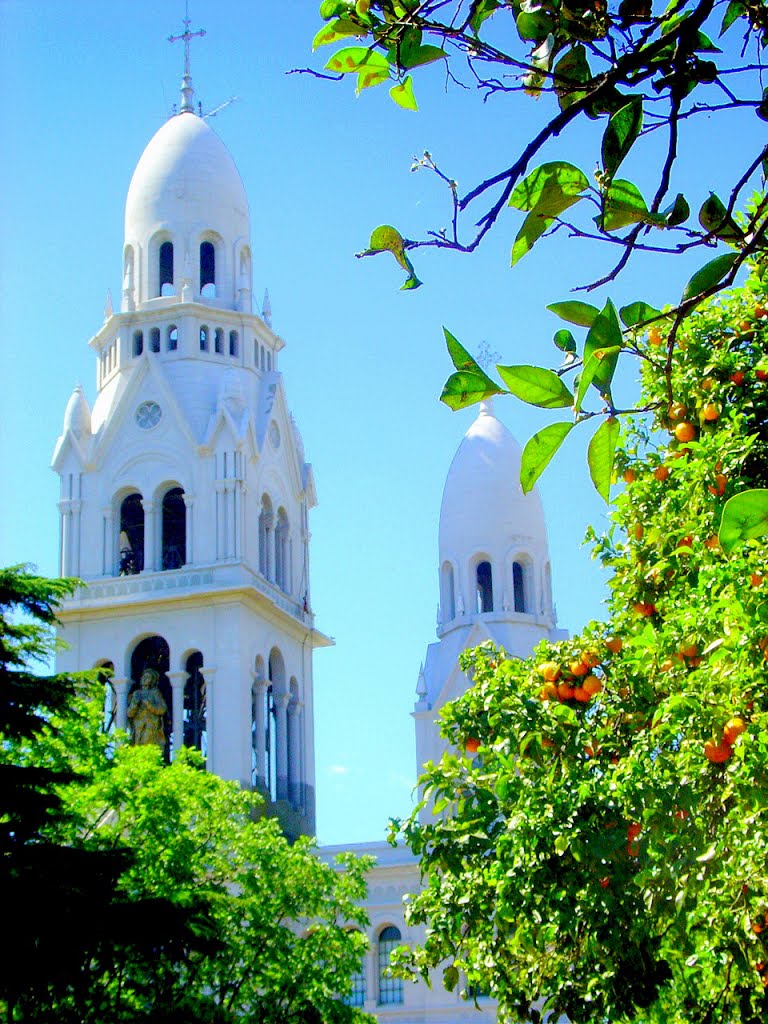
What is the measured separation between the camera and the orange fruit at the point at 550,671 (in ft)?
38.4

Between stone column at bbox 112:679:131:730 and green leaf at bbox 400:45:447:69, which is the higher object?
stone column at bbox 112:679:131:730

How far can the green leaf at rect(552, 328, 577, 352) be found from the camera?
402cm

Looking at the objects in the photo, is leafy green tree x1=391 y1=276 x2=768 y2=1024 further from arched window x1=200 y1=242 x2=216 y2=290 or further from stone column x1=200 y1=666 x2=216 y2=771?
arched window x1=200 y1=242 x2=216 y2=290

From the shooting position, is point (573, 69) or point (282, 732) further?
point (282, 732)

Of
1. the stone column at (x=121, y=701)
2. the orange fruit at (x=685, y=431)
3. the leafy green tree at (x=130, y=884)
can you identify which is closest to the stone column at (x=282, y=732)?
the stone column at (x=121, y=701)

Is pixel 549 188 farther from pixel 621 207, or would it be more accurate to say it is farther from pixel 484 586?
pixel 484 586

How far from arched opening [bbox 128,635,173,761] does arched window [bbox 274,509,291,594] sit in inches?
155

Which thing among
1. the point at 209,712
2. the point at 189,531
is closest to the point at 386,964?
the point at 209,712

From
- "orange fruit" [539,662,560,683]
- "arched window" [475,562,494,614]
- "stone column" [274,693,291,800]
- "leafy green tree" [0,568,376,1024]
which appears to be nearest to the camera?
"orange fruit" [539,662,560,683]

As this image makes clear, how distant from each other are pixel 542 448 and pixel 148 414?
131ft

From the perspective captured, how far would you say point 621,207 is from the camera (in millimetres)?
3783

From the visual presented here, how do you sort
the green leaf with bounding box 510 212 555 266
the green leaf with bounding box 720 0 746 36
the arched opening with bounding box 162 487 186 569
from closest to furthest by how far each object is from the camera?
the green leaf with bounding box 510 212 555 266
the green leaf with bounding box 720 0 746 36
the arched opening with bounding box 162 487 186 569

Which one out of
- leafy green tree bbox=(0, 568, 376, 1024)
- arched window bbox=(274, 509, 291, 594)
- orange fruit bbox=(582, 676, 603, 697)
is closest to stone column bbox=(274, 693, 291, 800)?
arched window bbox=(274, 509, 291, 594)

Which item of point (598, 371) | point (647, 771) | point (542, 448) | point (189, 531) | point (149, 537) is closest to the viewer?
point (598, 371)
